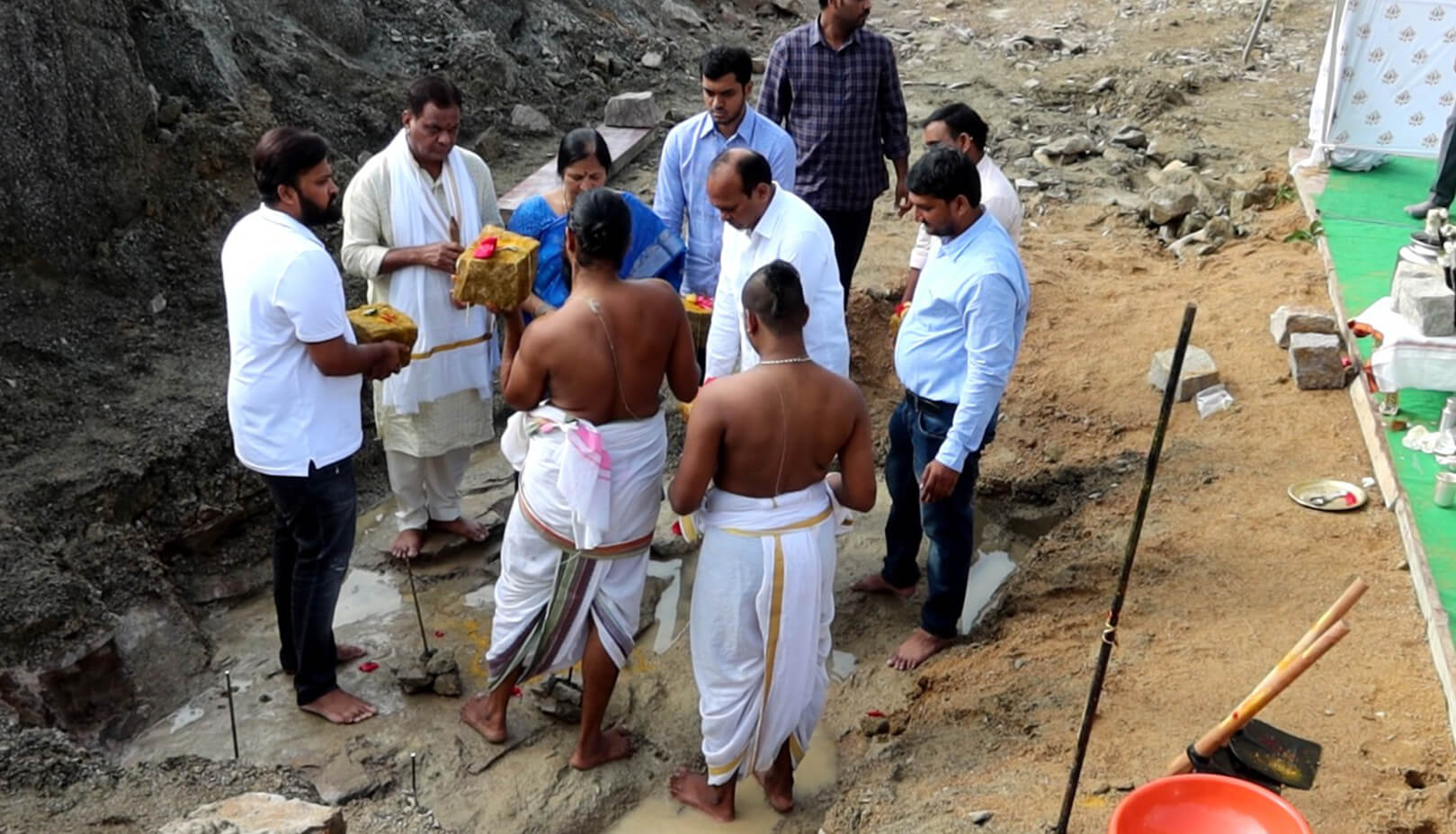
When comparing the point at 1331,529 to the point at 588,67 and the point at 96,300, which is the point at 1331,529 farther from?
the point at 588,67

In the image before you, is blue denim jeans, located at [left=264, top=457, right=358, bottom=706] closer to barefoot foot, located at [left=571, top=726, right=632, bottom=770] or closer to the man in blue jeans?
barefoot foot, located at [left=571, top=726, right=632, bottom=770]

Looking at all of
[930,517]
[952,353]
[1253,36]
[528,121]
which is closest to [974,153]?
[952,353]

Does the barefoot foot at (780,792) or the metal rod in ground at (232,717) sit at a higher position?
the metal rod in ground at (232,717)

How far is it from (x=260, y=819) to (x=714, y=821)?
58.7 inches

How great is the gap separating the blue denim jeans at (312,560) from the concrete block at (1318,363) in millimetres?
4547

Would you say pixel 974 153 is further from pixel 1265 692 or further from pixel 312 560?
pixel 312 560

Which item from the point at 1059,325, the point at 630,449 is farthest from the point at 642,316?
the point at 1059,325

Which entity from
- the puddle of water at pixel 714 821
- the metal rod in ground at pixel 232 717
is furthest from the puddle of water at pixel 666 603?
the metal rod in ground at pixel 232 717

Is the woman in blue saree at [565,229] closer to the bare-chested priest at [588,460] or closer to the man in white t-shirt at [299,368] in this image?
the bare-chested priest at [588,460]

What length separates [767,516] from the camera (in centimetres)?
347

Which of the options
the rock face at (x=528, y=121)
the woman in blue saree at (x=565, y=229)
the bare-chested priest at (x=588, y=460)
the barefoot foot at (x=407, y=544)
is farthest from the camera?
the rock face at (x=528, y=121)

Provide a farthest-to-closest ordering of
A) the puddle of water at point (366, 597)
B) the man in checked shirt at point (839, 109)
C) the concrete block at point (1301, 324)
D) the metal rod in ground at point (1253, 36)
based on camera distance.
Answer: the metal rod in ground at point (1253, 36), the concrete block at point (1301, 324), the man in checked shirt at point (839, 109), the puddle of water at point (366, 597)

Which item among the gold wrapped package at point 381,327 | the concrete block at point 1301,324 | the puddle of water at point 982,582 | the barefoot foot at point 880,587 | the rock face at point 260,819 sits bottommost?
the puddle of water at point 982,582

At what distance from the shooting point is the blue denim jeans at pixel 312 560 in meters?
3.96
